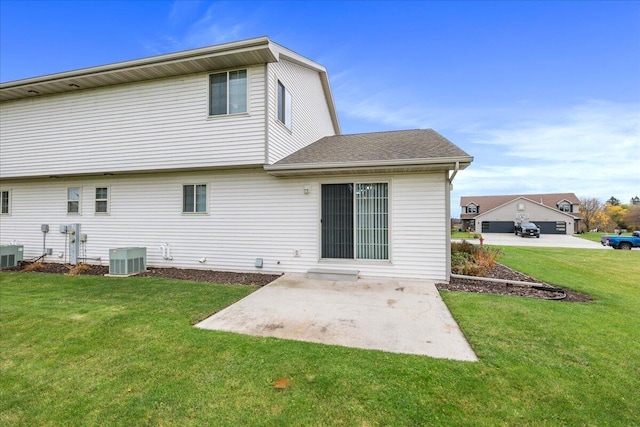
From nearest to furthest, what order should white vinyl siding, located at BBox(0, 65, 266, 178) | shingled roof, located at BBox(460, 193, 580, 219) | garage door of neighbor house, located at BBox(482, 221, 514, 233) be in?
white vinyl siding, located at BBox(0, 65, 266, 178) → garage door of neighbor house, located at BBox(482, 221, 514, 233) → shingled roof, located at BBox(460, 193, 580, 219)

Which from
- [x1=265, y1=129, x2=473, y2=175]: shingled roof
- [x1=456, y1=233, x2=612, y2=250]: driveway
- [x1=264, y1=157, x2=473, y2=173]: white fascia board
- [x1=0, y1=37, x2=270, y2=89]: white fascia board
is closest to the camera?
[x1=264, y1=157, x2=473, y2=173]: white fascia board

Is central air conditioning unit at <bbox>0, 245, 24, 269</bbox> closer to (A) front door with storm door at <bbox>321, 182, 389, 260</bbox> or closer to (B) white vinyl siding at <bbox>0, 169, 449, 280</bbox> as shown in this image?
(B) white vinyl siding at <bbox>0, 169, 449, 280</bbox>

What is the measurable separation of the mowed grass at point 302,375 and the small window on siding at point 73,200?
19.2 ft

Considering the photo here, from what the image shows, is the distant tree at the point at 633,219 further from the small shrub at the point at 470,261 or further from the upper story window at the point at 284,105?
the upper story window at the point at 284,105

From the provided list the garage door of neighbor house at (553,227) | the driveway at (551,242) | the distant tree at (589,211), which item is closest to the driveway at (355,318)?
the driveway at (551,242)

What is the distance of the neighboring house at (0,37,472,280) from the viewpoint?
6781 millimetres

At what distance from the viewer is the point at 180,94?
7.62 m

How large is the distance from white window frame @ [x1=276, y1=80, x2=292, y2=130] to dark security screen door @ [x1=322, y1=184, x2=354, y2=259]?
237cm

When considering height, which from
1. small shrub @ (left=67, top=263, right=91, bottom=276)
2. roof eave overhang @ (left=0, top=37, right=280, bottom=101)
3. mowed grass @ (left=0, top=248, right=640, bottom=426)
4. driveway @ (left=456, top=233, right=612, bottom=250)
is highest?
roof eave overhang @ (left=0, top=37, right=280, bottom=101)

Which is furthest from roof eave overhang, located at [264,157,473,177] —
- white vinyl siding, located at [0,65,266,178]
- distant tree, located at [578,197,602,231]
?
distant tree, located at [578,197,602,231]

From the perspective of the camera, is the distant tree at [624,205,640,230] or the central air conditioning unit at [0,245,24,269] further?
the distant tree at [624,205,640,230]

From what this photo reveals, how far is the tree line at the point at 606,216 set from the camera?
4022 centimetres

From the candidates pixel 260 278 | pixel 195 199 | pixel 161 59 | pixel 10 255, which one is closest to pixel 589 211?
pixel 260 278

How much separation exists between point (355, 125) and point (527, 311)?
2304cm
